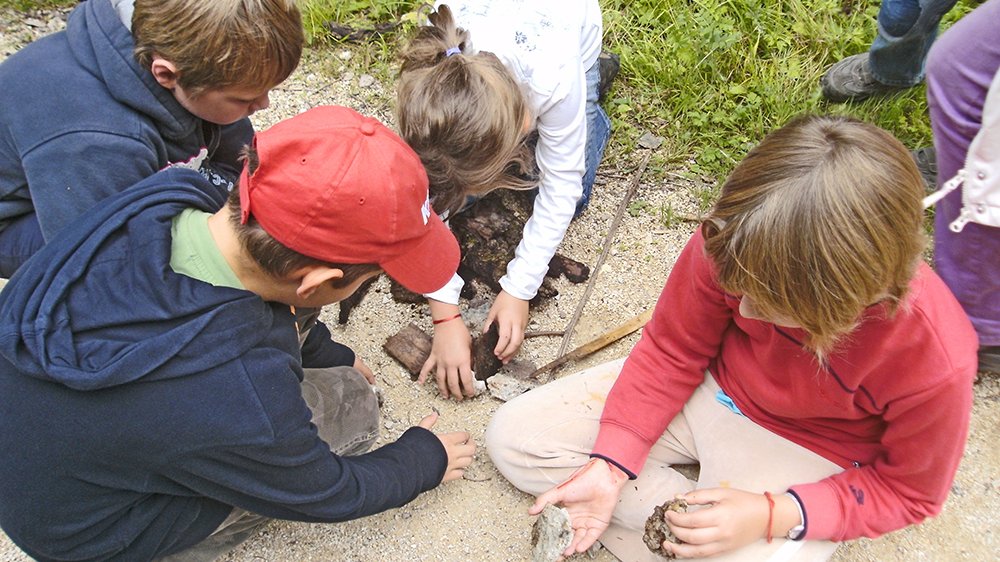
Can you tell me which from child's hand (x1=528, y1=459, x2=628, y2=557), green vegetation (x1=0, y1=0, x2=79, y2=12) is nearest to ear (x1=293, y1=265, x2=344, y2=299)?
child's hand (x1=528, y1=459, x2=628, y2=557)

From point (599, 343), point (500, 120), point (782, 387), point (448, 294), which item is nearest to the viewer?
point (782, 387)

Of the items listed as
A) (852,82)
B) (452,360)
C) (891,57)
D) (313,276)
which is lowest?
(452,360)

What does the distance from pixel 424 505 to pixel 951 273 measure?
161 cm

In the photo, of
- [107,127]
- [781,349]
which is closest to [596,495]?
[781,349]

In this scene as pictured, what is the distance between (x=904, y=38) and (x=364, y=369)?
2.12 metres

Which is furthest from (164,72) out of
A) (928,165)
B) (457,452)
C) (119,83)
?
(928,165)

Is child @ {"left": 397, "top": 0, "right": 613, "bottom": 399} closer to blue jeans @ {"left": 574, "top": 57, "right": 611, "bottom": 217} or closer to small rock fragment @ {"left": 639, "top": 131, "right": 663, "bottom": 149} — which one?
blue jeans @ {"left": 574, "top": 57, "right": 611, "bottom": 217}

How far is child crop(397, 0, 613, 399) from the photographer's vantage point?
2055 mm

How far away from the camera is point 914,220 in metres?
1.37

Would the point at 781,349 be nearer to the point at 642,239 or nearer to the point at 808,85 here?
the point at 642,239

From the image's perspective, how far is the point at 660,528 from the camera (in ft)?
Answer: 6.07

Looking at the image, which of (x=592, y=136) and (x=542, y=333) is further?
(x=592, y=136)

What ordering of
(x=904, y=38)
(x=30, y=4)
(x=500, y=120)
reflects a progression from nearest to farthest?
1. (x=500, y=120)
2. (x=904, y=38)
3. (x=30, y=4)

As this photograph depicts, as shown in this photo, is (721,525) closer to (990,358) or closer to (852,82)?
(990,358)
